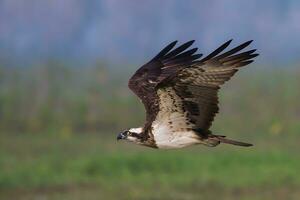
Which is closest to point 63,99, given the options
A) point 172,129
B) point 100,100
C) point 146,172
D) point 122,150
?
point 100,100

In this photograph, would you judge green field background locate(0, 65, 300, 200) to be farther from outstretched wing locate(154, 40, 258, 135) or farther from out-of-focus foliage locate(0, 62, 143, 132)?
outstretched wing locate(154, 40, 258, 135)

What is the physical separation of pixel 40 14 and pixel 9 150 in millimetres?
49116

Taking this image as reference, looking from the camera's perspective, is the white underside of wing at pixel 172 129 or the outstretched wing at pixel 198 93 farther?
the white underside of wing at pixel 172 129

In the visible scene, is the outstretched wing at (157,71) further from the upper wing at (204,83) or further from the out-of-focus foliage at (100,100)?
the out-of-focus foliage at (100,100)

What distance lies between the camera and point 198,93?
9344 millimetres

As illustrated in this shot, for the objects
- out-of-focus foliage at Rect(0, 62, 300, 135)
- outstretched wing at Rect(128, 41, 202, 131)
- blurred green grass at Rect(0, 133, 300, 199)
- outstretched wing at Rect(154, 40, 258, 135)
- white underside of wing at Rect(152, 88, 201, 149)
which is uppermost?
out-of-focus foliage at Rect(0, 62, 300, 135)

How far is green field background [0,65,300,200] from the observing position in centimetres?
1883

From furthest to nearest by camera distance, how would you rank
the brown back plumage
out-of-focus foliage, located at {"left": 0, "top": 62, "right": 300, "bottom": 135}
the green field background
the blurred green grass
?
1. out-of-focus foliage, located at {"left": 0, "top": 62, "right": 300, "bottom": 135}
2. the green field background
3. the blurred green grass
4. the brown back plumage

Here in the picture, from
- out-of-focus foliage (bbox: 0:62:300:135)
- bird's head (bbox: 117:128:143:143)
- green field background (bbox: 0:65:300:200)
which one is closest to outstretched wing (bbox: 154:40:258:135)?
bird's head (bbox: 117:128:143:143)

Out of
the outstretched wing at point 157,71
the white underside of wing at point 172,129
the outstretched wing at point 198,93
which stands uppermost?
the outstretched wing at point 157,71

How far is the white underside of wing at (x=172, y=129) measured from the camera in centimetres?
934

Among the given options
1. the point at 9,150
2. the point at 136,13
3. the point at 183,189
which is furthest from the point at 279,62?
the point at 183,189

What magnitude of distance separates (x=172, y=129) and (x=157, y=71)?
1126mm

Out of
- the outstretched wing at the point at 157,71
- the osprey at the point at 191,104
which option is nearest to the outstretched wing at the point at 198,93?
the osprey at the point at 191,104
